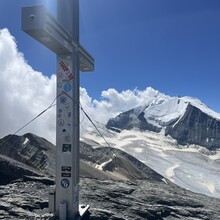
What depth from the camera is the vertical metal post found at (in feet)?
44.8

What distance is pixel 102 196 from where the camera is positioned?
57.5 feet

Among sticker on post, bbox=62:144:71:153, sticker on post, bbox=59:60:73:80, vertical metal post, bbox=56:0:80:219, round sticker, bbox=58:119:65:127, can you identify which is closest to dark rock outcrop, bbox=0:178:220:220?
vertical metal post, bbox=56:0:80:219

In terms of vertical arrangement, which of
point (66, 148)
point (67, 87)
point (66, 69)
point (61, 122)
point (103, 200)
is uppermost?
point (66, 69)

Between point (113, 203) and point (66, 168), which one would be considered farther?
point (113, 203)

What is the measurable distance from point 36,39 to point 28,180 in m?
7.79

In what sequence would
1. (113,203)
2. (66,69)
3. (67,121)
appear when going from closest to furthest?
1. (67,121)
2. (66,69)
3. (113,203)

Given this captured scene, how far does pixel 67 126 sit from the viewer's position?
1365 centimetres

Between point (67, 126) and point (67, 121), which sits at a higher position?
point (67, 121)

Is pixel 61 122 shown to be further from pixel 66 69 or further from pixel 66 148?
pixel 66 69

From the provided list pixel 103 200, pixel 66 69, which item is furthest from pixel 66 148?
pixel 103 200

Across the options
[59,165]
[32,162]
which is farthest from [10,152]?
[59,165]

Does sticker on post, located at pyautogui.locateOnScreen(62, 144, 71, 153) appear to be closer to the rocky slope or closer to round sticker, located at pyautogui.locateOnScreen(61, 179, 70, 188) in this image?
round sticker, located at pyautogui.locateOnScreen(61, 179, 70, 188)

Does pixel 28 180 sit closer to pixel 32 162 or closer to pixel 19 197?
pixel 19 197

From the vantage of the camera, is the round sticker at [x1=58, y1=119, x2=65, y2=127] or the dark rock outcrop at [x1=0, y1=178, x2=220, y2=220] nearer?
the round sticker at [x1=58, y1=119, x2=65, y2=127]
